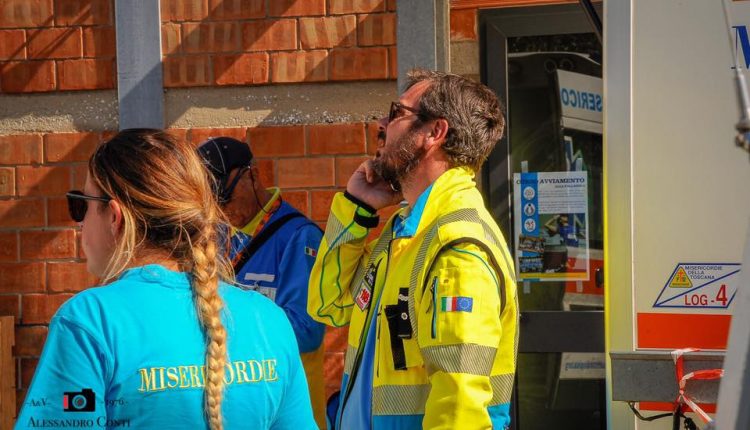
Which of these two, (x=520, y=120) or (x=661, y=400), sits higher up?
(x=520, y=120)

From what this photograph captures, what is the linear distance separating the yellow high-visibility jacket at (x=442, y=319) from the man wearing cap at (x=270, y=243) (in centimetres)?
76

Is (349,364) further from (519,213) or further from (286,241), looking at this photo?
(519,213)

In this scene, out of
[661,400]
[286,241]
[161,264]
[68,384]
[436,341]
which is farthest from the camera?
[286,241]

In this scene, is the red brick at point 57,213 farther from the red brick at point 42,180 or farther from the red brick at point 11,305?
the red brick at point 11,305

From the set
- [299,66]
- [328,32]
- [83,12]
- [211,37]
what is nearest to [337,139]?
[299,66]

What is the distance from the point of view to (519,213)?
5.20 metres

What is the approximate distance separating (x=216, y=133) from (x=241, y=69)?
0.34 meters

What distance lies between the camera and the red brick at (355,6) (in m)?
5.05

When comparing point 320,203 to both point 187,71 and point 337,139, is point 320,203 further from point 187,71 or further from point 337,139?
point 187,71

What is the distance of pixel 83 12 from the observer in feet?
17.6

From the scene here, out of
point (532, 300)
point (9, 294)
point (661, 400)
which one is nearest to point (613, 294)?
point (661, 400)

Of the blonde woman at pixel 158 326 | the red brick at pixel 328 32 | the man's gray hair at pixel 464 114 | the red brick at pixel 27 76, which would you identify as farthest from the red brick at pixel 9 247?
the blonde woman at pixel 158 326

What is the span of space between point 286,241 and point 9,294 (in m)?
2.01

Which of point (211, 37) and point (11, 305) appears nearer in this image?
point (211, 37)
